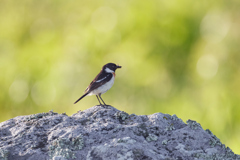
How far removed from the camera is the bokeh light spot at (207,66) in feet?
31.8

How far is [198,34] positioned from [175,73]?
4.42 ft

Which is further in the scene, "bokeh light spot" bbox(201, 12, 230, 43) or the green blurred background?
"bokeh light spot" bbox(201, 12, 230, 43)

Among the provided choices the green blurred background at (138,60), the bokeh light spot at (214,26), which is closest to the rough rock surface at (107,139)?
the green blurred background at (138,60)

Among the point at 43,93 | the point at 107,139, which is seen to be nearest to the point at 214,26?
the point at 43,93

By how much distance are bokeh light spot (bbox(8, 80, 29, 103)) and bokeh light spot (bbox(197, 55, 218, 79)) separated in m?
6.09

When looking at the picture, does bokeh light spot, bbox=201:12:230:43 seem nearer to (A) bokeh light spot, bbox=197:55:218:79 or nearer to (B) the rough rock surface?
(A) bokeh light spot, bbox=197:55:218:79

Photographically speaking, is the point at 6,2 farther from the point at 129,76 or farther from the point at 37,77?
the point at 129,76

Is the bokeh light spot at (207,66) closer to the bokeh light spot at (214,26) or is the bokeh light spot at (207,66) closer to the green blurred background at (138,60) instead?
the green blurred background at (138,60)

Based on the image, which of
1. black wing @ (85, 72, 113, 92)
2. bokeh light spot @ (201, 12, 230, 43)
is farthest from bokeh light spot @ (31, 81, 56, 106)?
bokeh light spot @ (201, 12, 230, 43)

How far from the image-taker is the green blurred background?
9547 millimetres

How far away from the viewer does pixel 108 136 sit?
406 cm

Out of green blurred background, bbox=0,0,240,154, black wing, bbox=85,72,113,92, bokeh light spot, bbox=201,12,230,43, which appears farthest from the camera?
bokeh light spot, bbox=201,12,230,43

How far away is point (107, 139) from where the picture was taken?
13.1 feet

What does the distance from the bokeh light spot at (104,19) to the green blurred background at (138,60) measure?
1.5 inches
